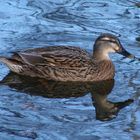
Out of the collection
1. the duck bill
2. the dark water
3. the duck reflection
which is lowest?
the duck reflection

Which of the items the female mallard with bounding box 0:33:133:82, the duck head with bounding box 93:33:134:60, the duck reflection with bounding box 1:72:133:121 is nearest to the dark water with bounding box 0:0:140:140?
the duck reflection with bounding box 1:72:133:121

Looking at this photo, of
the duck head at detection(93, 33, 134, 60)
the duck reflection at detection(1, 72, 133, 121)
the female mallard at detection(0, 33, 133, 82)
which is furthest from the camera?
the duck head at detection(93, 33, 134, 60)

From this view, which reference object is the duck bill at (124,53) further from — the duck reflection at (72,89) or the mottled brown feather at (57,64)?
the duck reflection at (72,89)

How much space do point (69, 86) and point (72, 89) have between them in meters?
0.17

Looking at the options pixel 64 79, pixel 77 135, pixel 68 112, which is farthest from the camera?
pixel 64 79

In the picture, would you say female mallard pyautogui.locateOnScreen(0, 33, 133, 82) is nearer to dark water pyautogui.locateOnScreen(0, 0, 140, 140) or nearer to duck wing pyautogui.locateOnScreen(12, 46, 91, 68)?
duck wing pyautogui.locateOnScreen(12, 46, 91, 68)

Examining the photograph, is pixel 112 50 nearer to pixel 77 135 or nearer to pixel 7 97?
pixel 7 97

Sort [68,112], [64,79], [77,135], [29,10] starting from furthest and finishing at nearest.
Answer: [29,10] → [64,79] → [68,112] → [77,135]

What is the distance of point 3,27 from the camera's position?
12141 millimetres

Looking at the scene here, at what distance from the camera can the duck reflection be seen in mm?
9477

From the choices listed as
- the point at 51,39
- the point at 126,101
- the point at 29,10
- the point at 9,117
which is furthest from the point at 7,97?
the point at 29,10

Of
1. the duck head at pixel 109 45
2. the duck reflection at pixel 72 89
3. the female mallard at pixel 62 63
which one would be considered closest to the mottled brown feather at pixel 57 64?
the female mallard at pixel 62 63

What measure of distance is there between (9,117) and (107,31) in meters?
3.78

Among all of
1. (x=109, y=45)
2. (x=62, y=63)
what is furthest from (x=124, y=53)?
(x=62, y=63)
